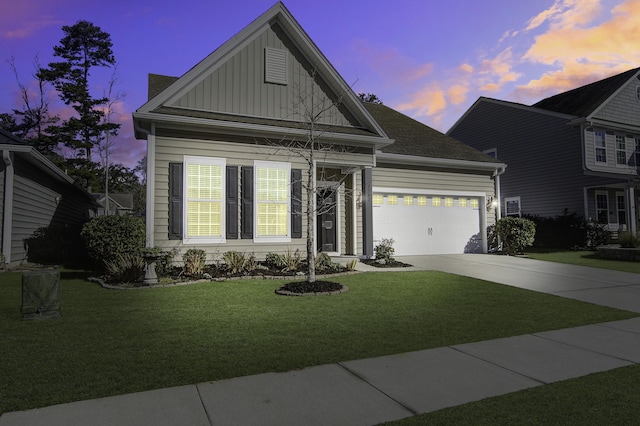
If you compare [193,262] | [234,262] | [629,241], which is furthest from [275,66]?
[629,241]

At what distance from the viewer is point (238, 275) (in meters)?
9.28

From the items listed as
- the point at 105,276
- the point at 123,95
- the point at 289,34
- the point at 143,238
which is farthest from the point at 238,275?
the point at 123,95

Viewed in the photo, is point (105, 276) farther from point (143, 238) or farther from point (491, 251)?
point (491, 251)

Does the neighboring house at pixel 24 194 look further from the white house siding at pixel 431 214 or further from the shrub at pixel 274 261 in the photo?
the white house siding at pixel 431 214

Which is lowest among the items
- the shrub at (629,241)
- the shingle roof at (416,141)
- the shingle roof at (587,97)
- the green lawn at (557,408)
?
the green lawn at (557,408)

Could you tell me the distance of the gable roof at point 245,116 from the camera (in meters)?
9.83

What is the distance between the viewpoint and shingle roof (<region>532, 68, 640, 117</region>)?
19828mm

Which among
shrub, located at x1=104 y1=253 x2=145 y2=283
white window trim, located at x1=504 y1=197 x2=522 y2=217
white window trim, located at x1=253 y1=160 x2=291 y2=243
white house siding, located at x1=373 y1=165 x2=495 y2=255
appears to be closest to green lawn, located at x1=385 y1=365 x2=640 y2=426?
shrub, located at x1=104 y1=253 x2=145 y2=283

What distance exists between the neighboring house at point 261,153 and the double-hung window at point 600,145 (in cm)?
1157

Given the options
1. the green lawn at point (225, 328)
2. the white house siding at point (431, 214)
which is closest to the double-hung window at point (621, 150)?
the white house siding at point (431, 214)

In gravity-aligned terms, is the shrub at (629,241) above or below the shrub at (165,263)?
above

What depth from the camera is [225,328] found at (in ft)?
17.4

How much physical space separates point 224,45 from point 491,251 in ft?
39.3

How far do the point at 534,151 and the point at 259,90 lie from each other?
16461 mm
